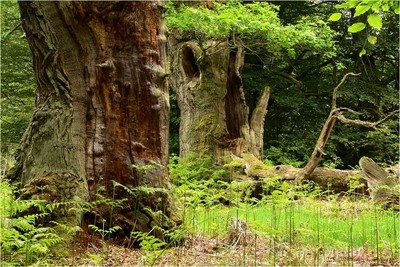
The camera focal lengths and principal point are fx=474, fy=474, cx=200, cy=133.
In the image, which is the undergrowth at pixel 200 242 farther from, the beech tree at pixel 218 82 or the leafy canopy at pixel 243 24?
the beech tree at pixel 218 82

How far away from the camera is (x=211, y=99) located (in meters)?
10.6

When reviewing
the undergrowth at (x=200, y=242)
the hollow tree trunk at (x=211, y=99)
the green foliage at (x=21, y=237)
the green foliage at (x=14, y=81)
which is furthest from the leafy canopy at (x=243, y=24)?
the green foliage at (x=14, y=81)

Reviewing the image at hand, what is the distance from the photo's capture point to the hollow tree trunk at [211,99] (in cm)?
1050

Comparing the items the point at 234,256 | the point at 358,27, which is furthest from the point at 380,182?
the point at 358,27

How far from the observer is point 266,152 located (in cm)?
1523

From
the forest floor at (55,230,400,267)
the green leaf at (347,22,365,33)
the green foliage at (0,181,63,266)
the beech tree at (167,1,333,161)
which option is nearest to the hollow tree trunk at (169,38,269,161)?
the beech tree at (167,1,333,161)

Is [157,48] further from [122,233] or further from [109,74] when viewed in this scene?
[122,233]

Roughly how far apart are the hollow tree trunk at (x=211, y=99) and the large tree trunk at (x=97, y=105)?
20.0 feet

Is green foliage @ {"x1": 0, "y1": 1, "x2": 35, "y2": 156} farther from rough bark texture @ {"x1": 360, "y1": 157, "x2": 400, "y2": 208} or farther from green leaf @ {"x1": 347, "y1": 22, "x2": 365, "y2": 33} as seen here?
green leaf @ {"x1": 347, "y1": 22, "x2": 365, "y2": 33}

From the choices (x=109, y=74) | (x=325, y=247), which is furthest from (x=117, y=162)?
(x=325, y=247)

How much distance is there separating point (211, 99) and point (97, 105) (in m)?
6.69

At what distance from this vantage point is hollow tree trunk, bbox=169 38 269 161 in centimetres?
1050

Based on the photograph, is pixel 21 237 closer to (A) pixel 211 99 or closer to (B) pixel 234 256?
(B) pixel 234 256

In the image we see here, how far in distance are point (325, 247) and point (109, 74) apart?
236cm
